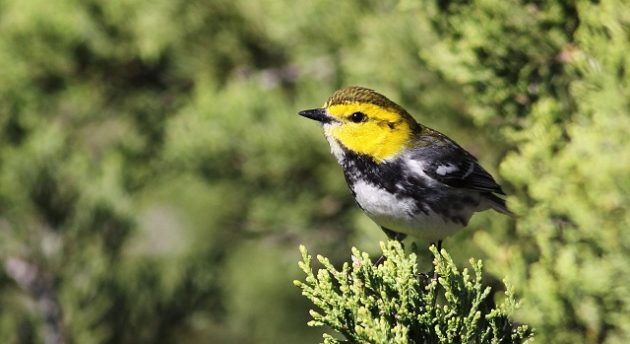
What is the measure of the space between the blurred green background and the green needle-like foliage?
667mm

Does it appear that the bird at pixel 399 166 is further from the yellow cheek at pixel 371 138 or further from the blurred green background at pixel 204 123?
the blurred green background at pixel 204 123

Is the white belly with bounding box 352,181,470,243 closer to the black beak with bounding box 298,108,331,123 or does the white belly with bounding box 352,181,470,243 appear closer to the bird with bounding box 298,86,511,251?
the bird with bounding box 298,86,511,251

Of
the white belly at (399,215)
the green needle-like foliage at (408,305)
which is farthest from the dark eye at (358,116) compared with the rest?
the green needle-like foliage at (408,305)

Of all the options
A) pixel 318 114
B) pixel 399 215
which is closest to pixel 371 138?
pixel 318 114

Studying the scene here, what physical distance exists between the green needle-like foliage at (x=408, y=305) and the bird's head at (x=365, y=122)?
87 centimetres

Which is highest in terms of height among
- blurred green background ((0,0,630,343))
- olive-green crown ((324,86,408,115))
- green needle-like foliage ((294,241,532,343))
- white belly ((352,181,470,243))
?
blurred green background ((0,0,630,343))

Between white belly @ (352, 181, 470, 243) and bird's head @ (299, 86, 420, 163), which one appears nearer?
white belly @ (352, 181, 470, 243)

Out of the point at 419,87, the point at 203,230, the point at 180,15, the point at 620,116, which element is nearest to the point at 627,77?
the point at 620,116

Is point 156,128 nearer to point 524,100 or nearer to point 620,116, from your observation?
point 524,100

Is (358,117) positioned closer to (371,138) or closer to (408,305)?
(371,138)

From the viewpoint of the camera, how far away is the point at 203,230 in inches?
198

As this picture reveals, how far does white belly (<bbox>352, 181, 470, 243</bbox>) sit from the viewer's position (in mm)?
2344

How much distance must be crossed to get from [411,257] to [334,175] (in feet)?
6.03

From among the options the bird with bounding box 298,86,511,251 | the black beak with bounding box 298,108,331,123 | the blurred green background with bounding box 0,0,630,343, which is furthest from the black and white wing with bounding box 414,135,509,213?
the black beak with bounding box 298,108,331,123
